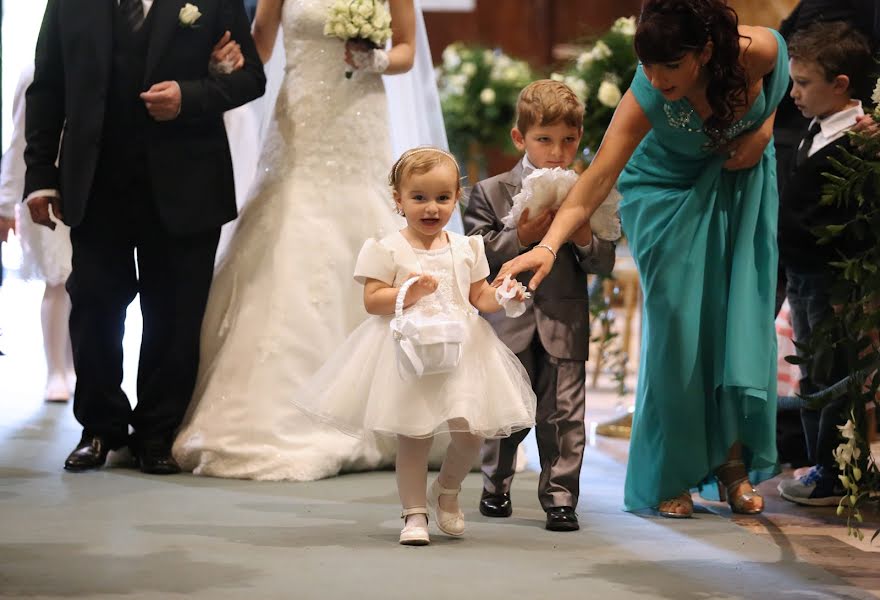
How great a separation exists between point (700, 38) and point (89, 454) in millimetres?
2642

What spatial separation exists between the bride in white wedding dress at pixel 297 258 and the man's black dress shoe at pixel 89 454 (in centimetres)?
27

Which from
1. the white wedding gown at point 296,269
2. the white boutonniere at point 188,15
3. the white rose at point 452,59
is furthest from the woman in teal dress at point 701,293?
the white rose at point 452,59

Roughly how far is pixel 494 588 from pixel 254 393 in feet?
6.26

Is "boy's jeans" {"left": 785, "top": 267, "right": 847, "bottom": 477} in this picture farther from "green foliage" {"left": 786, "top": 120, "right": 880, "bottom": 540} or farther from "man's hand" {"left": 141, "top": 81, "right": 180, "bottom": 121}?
"man's hand" {"left": 141, "top": 81, "right": 180, "bottom": 121}

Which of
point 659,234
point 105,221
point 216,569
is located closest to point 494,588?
point 216,569

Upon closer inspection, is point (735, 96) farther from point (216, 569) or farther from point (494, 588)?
point (216, 569)

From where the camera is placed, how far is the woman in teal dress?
4254 mm

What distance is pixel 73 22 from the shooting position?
4.80 meters

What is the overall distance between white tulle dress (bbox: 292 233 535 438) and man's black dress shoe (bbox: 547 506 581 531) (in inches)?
19.3

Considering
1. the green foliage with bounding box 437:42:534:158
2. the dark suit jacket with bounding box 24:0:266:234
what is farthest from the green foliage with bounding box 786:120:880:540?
→ the green foliage with bounding box 437:42:534:158

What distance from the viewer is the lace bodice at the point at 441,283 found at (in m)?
3.75

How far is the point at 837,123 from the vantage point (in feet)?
15.7

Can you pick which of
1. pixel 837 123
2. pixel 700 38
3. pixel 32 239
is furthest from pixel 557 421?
pixel 32 239

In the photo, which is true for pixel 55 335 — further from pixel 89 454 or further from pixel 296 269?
pixel 296 269
